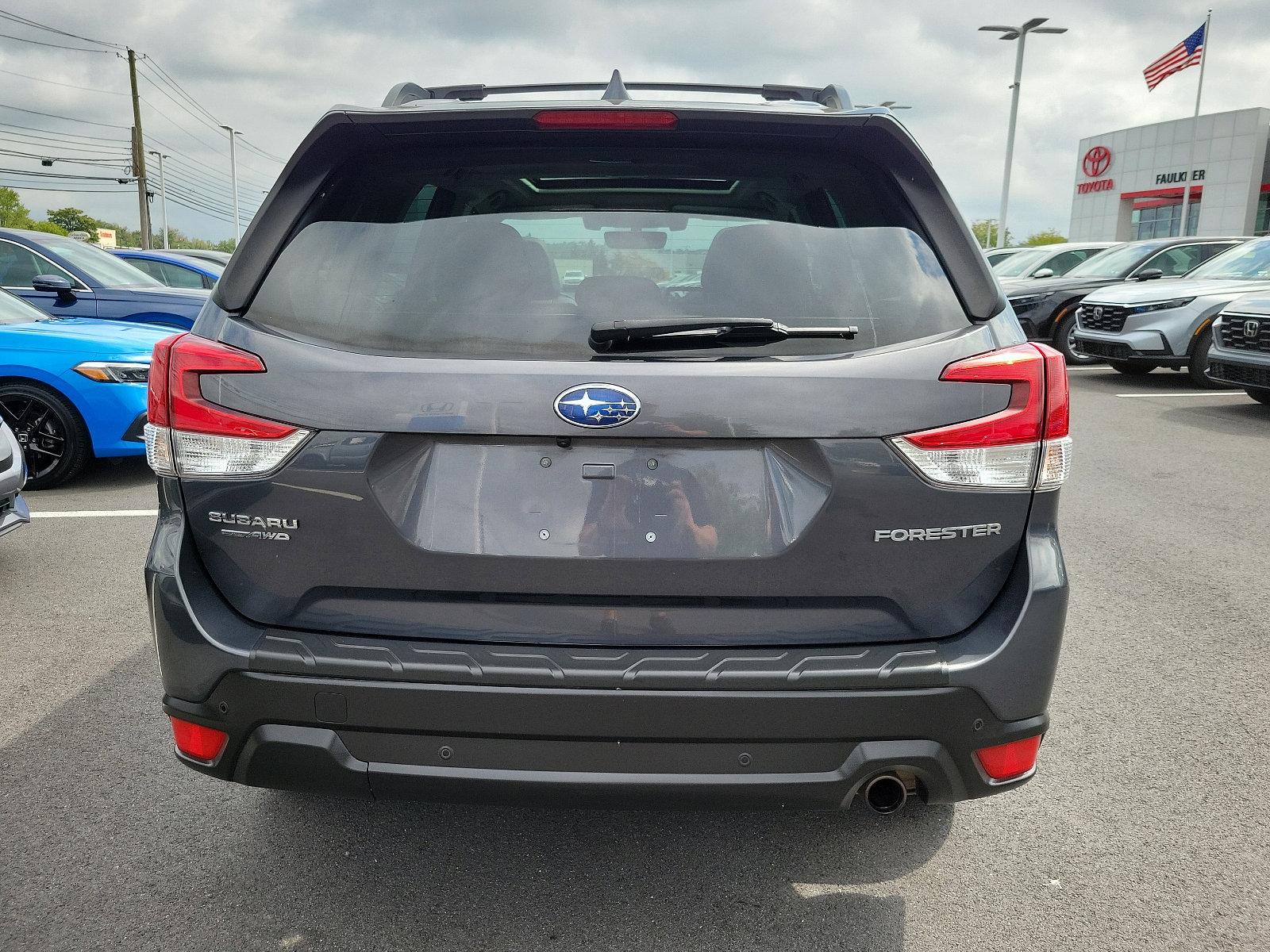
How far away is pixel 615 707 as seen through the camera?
1980 mm

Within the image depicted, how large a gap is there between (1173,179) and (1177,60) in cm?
2019

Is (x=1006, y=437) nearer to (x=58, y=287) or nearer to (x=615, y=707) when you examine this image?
(x=615, y=707)

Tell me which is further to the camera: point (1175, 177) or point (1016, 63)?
point (1175, 177)

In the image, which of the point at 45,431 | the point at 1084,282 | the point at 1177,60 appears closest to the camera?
the point at 45,431

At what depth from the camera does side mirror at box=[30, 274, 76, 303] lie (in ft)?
29.8

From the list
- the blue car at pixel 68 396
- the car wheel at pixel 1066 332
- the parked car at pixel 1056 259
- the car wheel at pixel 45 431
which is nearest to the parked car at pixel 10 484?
the blue car at pixel 68 396

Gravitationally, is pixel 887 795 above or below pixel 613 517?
below

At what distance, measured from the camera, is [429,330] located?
2068 mm

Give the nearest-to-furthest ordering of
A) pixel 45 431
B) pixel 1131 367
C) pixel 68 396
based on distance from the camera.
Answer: pixel 68 396 < pixel 45 431 < pixel 1131 367

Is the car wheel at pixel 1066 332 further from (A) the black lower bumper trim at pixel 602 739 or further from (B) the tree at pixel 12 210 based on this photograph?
(B) the tree at pixel 12 210

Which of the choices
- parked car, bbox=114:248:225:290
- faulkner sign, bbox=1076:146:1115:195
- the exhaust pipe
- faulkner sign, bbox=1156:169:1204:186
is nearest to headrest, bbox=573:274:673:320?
the exhaust pipe

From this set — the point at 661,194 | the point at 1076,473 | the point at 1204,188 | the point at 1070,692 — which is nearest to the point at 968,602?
the point at 661,194

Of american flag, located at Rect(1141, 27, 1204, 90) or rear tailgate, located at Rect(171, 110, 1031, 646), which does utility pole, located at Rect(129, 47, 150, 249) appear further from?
rear tailgate, located at Rect(171, 110, 1031, 646)

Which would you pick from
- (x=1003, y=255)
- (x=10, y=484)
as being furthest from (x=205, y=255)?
(x=1003, y=255)
